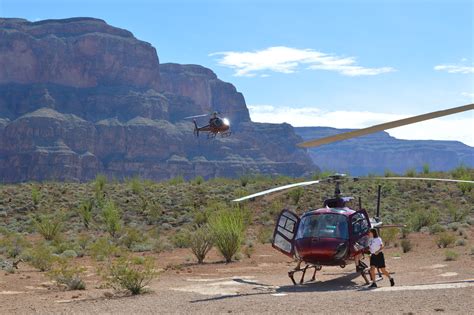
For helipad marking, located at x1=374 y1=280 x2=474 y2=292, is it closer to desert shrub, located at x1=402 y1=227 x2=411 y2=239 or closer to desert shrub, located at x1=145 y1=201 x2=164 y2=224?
desert shrub, located at x1=402 y1=227 x2=411 y2=239

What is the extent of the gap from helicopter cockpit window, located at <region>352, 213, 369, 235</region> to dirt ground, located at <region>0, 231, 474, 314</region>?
1.29 metres

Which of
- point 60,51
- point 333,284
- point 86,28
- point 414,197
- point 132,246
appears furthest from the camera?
point 86,28

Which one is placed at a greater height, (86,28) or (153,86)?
(86,28)

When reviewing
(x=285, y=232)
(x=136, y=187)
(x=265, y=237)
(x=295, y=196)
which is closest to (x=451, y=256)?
(x=285, y=232)

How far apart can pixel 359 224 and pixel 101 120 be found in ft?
446

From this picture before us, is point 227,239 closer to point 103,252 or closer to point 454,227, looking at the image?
point 103,252

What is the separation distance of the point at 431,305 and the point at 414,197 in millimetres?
31399

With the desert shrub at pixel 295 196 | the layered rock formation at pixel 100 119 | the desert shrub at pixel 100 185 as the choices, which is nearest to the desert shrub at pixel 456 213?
the desert shrub at pixel 295 196

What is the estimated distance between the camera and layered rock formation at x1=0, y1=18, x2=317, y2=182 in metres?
136

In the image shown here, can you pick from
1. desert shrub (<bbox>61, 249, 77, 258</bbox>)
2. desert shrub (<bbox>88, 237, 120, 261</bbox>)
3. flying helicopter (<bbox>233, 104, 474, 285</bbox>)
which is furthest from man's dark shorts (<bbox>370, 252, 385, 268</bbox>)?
desert shrub (<bbox>61, 249, 77, 258</bbox>)

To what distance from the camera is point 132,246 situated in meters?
28.3

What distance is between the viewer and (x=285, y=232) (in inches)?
671

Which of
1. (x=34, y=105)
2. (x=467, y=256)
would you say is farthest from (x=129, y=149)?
(x=467, y=256)

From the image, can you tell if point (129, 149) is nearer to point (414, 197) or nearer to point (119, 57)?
point (119, 57)
